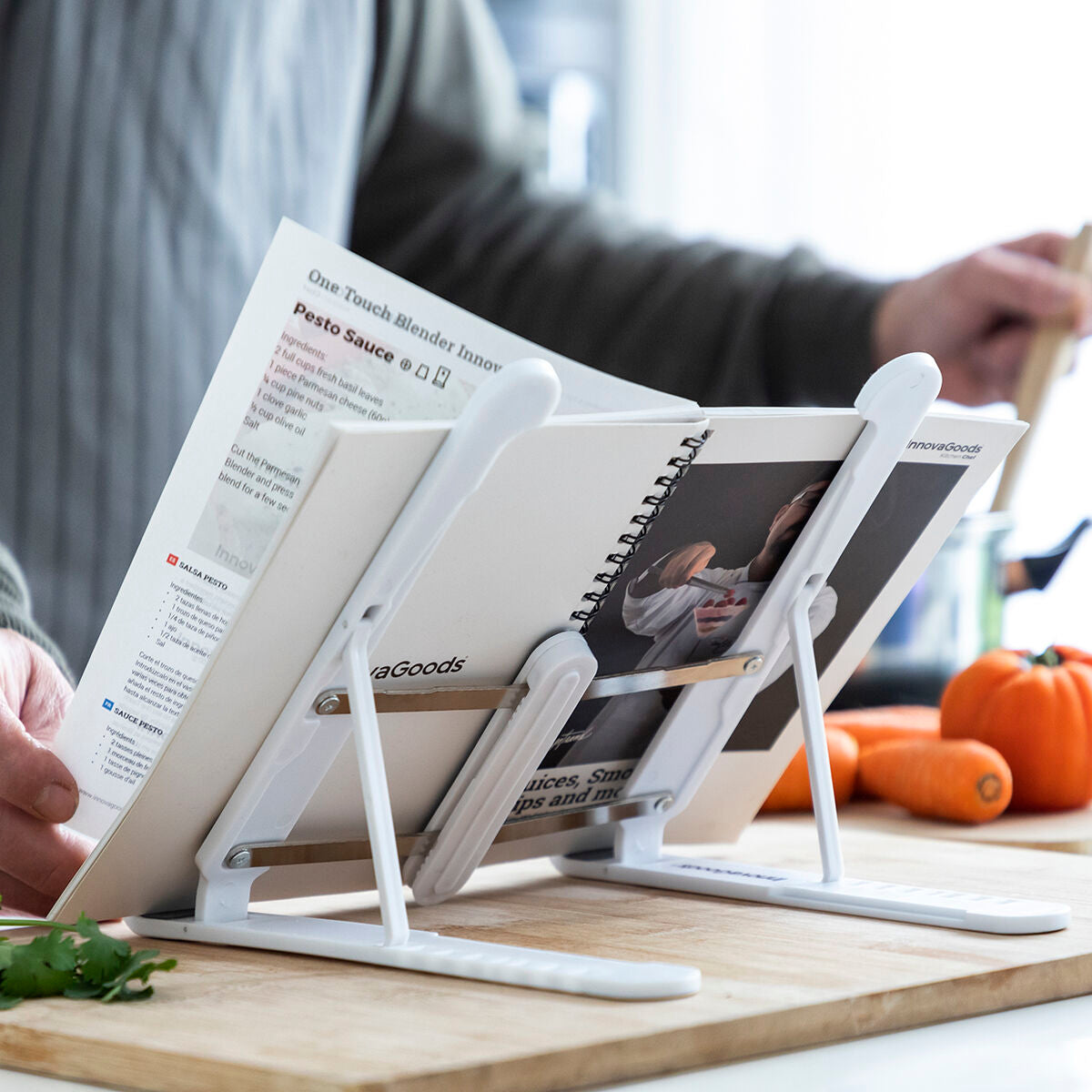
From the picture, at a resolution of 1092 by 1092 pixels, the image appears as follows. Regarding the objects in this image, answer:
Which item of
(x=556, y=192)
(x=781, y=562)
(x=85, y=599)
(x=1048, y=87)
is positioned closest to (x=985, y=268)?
(x=781, y=562)

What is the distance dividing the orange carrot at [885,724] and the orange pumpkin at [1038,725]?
0.09m

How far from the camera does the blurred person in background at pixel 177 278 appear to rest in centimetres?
146

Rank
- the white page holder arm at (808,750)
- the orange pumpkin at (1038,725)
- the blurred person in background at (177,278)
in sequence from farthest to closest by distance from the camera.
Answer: the blurred person in background at (177,278)
the orange pumpkin at (1038,725)
the white page holder arm at (808,750)

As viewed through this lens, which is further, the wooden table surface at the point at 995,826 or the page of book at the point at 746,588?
the wooden table surface at the point at 995,826

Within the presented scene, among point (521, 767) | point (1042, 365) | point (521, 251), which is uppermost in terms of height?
point (521, 251)

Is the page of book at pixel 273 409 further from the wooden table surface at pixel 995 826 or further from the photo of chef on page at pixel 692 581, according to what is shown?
the wooden table surface at pixel 995 826

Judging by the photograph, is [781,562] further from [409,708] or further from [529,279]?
[529,279]

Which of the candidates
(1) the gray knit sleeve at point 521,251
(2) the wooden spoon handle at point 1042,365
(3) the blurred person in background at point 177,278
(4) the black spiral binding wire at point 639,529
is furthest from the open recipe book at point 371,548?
(1) the gray knit sleeve at point 521,251

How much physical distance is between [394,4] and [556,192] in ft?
1.00

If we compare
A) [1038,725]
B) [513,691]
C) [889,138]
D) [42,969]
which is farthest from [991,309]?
[889,138]

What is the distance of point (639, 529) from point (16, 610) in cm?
42

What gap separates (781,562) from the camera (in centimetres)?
77

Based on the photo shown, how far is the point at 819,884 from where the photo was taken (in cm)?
78

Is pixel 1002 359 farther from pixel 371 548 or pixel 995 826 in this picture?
pixel 371 548
